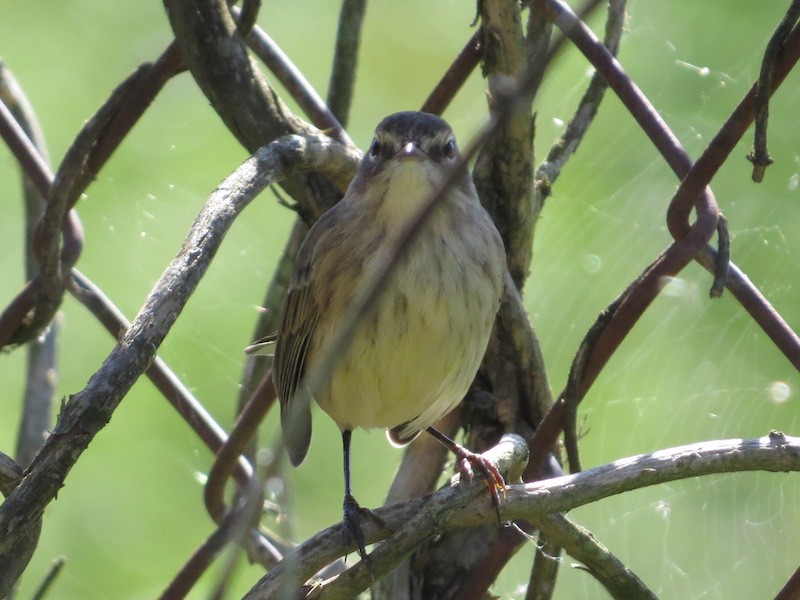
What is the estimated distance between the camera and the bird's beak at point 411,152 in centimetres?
307

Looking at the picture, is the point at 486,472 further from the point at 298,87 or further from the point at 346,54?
the point at 346,54

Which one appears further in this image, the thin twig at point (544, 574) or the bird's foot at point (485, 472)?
the thin twig at point (544, 574)

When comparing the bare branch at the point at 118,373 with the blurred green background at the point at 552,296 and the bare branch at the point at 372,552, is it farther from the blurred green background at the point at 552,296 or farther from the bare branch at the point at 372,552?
the blurred green background at the point at 552,296

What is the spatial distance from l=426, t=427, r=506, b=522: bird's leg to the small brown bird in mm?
14

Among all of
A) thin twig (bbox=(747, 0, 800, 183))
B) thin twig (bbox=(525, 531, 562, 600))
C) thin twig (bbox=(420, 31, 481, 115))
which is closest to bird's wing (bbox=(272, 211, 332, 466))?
thin twig (bbox=(420, 31, 481, 115))

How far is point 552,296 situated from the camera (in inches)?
154

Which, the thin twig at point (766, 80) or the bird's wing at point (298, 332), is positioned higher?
the thin twig at point (766, 80)

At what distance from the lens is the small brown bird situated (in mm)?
2910

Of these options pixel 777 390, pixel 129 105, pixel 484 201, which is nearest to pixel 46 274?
pixel 129 105

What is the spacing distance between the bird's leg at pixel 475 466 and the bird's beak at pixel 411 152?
0.77 meters

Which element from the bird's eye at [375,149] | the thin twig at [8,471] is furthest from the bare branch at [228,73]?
the thin twig at [8,471]

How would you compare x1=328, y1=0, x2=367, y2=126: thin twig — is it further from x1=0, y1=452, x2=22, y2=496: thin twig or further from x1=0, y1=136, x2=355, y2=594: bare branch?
x1=0, y1=452, x2=22, y2=496: thin twig

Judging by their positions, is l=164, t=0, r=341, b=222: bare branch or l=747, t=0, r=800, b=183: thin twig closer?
l=747, t=0, r=800, b=183: thin twig

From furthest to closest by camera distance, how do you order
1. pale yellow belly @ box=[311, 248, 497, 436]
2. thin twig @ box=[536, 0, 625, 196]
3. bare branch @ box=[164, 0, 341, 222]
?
thin twig @ box=[536, 0, 625, 196] < pale yellow belly @ box=[311, 248, 497, 436] < bare branch @ box=[164, 0, 341, 222]
